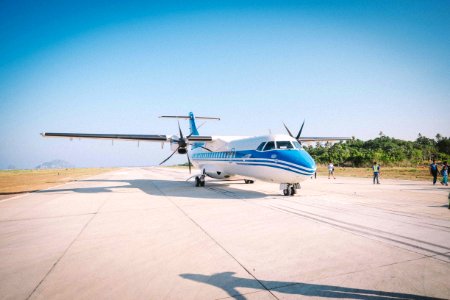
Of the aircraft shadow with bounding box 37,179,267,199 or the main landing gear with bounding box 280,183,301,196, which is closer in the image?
the main landing gear with bounding box 280,183,301,196

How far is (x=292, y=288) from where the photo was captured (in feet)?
10.2

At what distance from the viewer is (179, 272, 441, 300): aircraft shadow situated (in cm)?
292

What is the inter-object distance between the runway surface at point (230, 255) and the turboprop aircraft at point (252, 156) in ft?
9.83

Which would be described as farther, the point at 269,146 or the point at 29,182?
the point at 29,182

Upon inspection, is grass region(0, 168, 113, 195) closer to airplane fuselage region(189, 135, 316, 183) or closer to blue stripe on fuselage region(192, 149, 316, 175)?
airplane fuselage region(189, 135, 316, 183)

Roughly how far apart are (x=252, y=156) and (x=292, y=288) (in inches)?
367

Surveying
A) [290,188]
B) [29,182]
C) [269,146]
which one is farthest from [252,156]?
[29,182]

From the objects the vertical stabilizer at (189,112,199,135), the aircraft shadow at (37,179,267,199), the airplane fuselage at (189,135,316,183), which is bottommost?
the aircraft shadow at (37,179,267,199)

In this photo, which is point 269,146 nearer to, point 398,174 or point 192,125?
point 192,125

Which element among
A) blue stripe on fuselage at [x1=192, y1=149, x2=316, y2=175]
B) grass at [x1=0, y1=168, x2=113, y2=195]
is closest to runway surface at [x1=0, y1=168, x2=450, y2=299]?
blue stripe on fuselage at [x1=192, y1=149, x2=316, y2=175]

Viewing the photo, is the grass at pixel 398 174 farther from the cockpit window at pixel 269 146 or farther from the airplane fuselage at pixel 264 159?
the cockpit window at pixel 269 146

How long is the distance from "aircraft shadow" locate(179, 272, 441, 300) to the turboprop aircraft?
7.08 metres

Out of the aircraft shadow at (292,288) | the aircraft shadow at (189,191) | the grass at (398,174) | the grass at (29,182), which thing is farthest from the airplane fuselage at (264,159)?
the grass at (398,174)

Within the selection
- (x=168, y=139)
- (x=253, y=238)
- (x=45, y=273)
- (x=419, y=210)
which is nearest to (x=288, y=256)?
(x=253, y=238)
